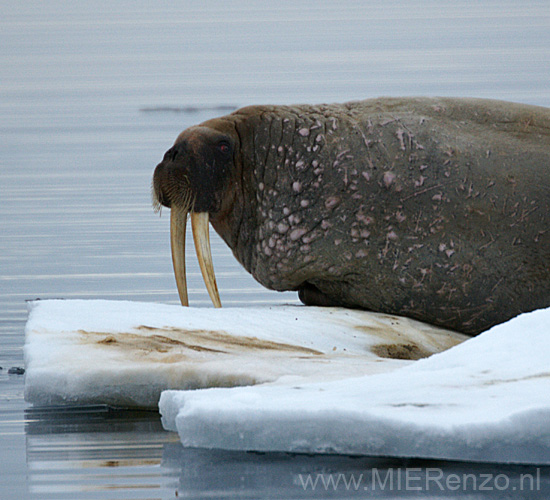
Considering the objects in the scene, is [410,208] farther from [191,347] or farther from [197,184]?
[191,347]

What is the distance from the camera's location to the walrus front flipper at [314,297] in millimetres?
8336

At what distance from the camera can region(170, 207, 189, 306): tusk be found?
824 cm

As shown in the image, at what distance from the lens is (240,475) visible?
4922 millimetres

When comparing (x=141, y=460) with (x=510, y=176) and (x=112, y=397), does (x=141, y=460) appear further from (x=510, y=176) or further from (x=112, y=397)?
(x=510, y=176)

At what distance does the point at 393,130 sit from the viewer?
320 inches

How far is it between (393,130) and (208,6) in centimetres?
10360

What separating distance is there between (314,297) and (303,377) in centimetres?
269

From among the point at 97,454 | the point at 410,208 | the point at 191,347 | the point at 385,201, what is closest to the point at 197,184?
the point at 385,201

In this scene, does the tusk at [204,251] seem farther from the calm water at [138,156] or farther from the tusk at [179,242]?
the calm water at [138,156]

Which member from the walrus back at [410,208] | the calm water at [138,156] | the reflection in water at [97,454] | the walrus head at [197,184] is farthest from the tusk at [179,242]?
the reflection in water at [97,454]

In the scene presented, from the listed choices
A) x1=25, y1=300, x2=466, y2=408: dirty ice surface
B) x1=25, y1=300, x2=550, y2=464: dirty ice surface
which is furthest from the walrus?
x1=25, y1=300, x2=550, y2=464: dirty ice surface

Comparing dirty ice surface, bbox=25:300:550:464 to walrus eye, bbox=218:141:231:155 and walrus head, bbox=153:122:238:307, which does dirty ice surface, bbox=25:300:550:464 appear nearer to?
walrus head, bbox=153:122:238:307

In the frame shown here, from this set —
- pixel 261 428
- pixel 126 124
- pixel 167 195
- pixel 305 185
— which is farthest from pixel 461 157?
pixel 126 124

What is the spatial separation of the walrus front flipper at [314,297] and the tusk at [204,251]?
559 mm
